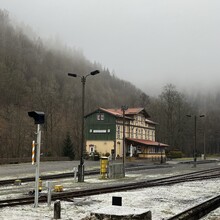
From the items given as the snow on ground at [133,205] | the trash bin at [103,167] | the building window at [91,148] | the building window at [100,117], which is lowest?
the snow on ground at [133,205]

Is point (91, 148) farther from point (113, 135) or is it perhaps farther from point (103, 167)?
point (103, 167)

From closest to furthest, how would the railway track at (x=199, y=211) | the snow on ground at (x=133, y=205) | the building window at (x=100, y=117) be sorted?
the railway track at (x=199, y=211), the snow on ground at (x=133, y=205), the building window at (x=100, y=117)

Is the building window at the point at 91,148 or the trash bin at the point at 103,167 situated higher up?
the building window at the point at 91,148

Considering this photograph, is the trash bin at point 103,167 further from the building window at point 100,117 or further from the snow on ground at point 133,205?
the building window at point 100,117

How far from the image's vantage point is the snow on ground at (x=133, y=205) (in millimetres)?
11031

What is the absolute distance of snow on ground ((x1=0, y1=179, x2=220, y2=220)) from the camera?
11031 mm

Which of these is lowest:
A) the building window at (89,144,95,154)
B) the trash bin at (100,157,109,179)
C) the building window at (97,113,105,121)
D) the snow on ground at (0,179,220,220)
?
the snow on ground at (0,179,220,220)

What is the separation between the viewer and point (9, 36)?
129 m

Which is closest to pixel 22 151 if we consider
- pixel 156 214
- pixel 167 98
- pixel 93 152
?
pixel 93 152

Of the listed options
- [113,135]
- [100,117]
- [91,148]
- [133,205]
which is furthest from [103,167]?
[91,148]

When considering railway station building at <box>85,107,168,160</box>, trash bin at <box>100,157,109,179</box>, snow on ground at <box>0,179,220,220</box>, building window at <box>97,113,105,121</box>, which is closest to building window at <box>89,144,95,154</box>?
railway station building at <box>85,107,168,160</box>

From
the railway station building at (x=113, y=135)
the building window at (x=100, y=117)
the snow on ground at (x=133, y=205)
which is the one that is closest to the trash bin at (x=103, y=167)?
the snow on ground at (x=133, y=205)

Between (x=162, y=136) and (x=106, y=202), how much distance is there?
75.0 m

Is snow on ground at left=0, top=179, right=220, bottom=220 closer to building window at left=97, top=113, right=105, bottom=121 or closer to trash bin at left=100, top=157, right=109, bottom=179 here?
trash bin at left=100, top=157, right=109, bottom=179
